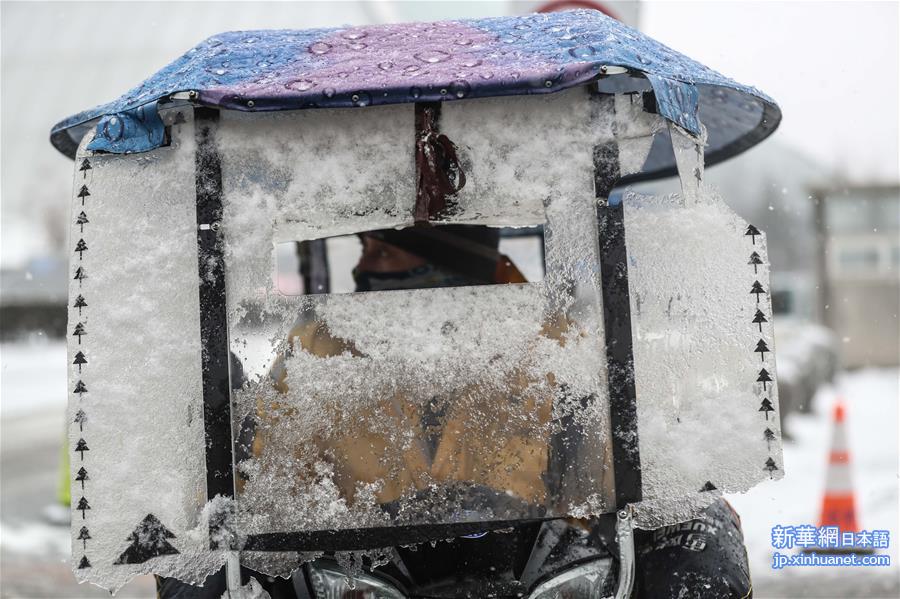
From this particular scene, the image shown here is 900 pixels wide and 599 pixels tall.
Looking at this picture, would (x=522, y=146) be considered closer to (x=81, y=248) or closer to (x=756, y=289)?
(x=756, y=289)

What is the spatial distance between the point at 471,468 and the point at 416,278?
100cm

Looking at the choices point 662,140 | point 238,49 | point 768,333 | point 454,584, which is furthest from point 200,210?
point 662,140

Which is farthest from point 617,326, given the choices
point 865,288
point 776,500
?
point 865,288

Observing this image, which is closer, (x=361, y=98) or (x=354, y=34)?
(x=361, y=98)

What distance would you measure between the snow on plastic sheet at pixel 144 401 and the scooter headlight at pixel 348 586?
27cm

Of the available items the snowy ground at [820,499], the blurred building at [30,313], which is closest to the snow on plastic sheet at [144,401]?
the snowy ground at [820,499]

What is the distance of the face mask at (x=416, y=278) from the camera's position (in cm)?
291

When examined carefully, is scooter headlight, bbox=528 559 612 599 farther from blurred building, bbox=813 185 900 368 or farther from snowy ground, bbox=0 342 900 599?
blurred building, bbox=813 185 900 368

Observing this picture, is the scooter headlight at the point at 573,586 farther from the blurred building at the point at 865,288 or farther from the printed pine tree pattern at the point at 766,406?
the blurred building at the point at 865,288

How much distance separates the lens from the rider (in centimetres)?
203

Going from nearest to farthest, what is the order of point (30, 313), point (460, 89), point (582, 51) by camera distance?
1. point (460, 89)
2. point (582, 51)
3. point (30, 313)

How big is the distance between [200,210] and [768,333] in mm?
1293

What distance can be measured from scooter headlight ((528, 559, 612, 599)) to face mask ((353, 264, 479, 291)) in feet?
3.39

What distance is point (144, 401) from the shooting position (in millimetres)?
2043
